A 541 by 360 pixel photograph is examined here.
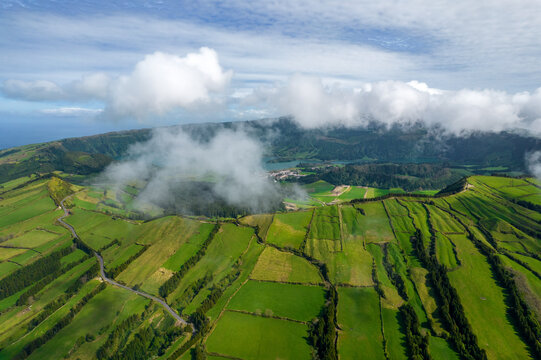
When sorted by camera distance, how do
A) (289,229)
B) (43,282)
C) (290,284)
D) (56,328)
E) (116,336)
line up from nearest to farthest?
(116,336) < (56,328) < (290,284) < (43,282) < (289,229)

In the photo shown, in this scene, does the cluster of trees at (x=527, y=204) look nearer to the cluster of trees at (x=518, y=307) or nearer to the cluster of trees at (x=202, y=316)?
the cluster of trees at (x=518, y=307)

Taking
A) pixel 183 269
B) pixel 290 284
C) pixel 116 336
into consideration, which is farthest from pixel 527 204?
pixel 116 336

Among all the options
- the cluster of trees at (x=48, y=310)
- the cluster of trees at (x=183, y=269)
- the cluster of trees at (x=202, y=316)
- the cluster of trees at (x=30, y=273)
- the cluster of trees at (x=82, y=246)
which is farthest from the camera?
the cluster of trees at (x=82, y=246)

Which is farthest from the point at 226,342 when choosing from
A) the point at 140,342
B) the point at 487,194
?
the point at 487,194

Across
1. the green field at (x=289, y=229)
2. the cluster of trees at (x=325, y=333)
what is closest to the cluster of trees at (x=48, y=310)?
the green field at (x=289, y=229)

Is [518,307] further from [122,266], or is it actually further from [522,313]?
[122,266]
